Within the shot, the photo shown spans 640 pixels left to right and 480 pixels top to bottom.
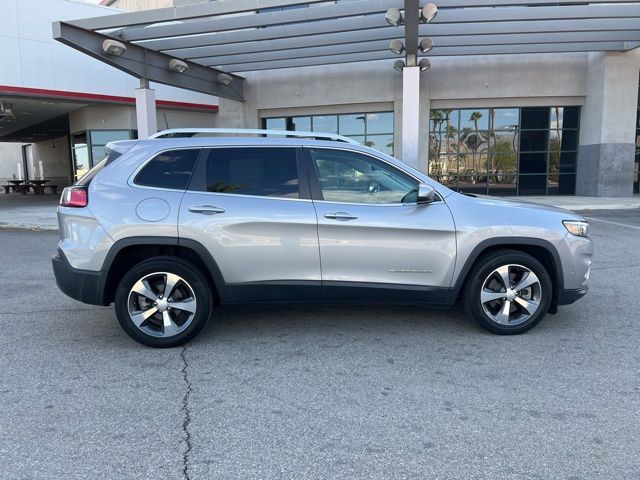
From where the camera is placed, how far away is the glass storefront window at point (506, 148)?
20078 millimetres

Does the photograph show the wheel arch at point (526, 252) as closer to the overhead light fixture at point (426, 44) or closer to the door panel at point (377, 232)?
the door panel at point (377, 232)

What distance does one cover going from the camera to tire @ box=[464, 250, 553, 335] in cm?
452

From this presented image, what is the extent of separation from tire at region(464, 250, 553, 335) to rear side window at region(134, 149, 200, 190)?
9.06 ft

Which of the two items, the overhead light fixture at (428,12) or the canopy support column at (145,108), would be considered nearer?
the overhead light fixture at (428,12)

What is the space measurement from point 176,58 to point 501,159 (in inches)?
518

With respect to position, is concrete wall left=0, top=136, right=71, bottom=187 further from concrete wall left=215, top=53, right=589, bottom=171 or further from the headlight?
the headlight

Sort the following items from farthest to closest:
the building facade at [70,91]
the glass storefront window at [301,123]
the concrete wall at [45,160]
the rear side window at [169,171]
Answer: the concrete wall at [45,160]
the glass storefront window at [301,123]
the building facade at [70,91]
the rear side window at [169,171]

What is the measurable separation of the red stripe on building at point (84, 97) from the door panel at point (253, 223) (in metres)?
16.0

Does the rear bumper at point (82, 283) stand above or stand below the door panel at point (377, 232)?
below

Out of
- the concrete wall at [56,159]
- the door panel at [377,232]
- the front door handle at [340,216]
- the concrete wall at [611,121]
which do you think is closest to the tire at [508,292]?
the door panel at [377,232]

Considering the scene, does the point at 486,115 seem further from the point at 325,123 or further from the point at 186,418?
the point at 186,418

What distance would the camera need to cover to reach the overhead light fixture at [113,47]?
13938 mm

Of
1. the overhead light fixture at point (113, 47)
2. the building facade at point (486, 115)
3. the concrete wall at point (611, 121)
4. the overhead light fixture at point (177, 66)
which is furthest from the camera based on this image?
the building facade at point (486, 115)

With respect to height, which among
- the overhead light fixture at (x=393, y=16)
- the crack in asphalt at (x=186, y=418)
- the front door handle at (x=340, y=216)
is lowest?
the crack in asphalt at (x=186, y=418)
